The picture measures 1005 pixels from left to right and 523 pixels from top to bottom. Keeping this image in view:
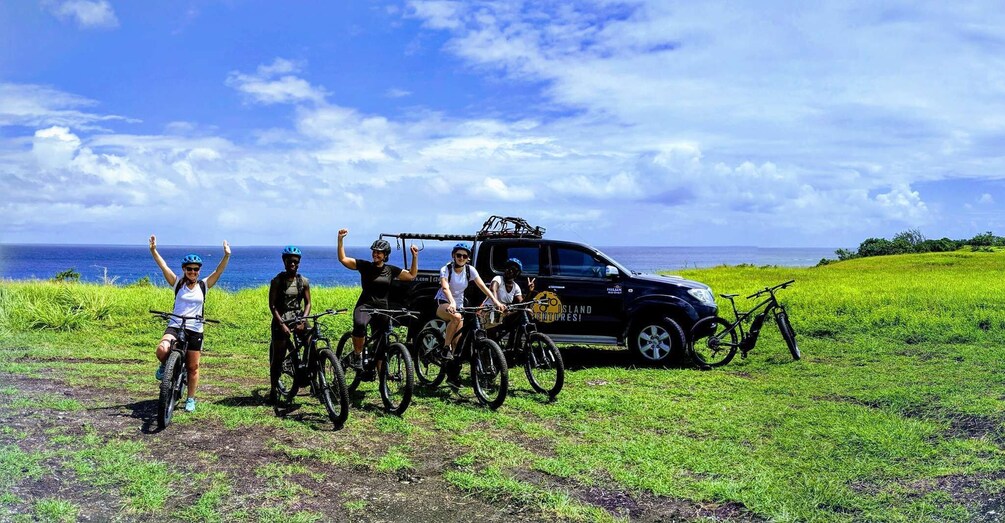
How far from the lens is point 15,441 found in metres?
7.04

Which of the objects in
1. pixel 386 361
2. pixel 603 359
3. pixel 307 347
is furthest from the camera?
pixel 603 359

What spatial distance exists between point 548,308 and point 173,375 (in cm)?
617

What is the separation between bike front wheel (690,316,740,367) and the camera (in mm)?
12039

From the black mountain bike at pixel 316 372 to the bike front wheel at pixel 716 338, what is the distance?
250 inches

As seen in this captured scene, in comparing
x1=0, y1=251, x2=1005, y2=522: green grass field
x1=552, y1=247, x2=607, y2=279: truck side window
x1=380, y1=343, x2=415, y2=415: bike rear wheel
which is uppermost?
x1=552, y1=247, x2=607, y2=279: truck side window

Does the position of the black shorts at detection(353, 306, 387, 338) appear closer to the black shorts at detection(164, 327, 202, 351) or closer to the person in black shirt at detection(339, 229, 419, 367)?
the person in black shirt at detection(339, 229, 419, 367)

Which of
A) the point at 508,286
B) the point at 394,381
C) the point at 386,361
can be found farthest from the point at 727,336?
the point at 386,361

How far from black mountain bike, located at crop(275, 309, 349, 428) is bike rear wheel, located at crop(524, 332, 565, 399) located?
8.33ft

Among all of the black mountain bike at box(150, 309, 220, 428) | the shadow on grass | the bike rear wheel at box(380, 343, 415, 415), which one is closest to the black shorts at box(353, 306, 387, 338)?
the bike rear wheel at box(380, 343, 415, 415)

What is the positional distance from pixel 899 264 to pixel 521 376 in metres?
31.1

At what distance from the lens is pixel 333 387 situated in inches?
313

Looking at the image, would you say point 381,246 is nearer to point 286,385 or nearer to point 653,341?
point 286,385

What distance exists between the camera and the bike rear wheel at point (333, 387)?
7.71 metres

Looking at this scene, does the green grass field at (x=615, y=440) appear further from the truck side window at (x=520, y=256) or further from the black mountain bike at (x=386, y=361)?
the truck side window at (x=520, y=256)
